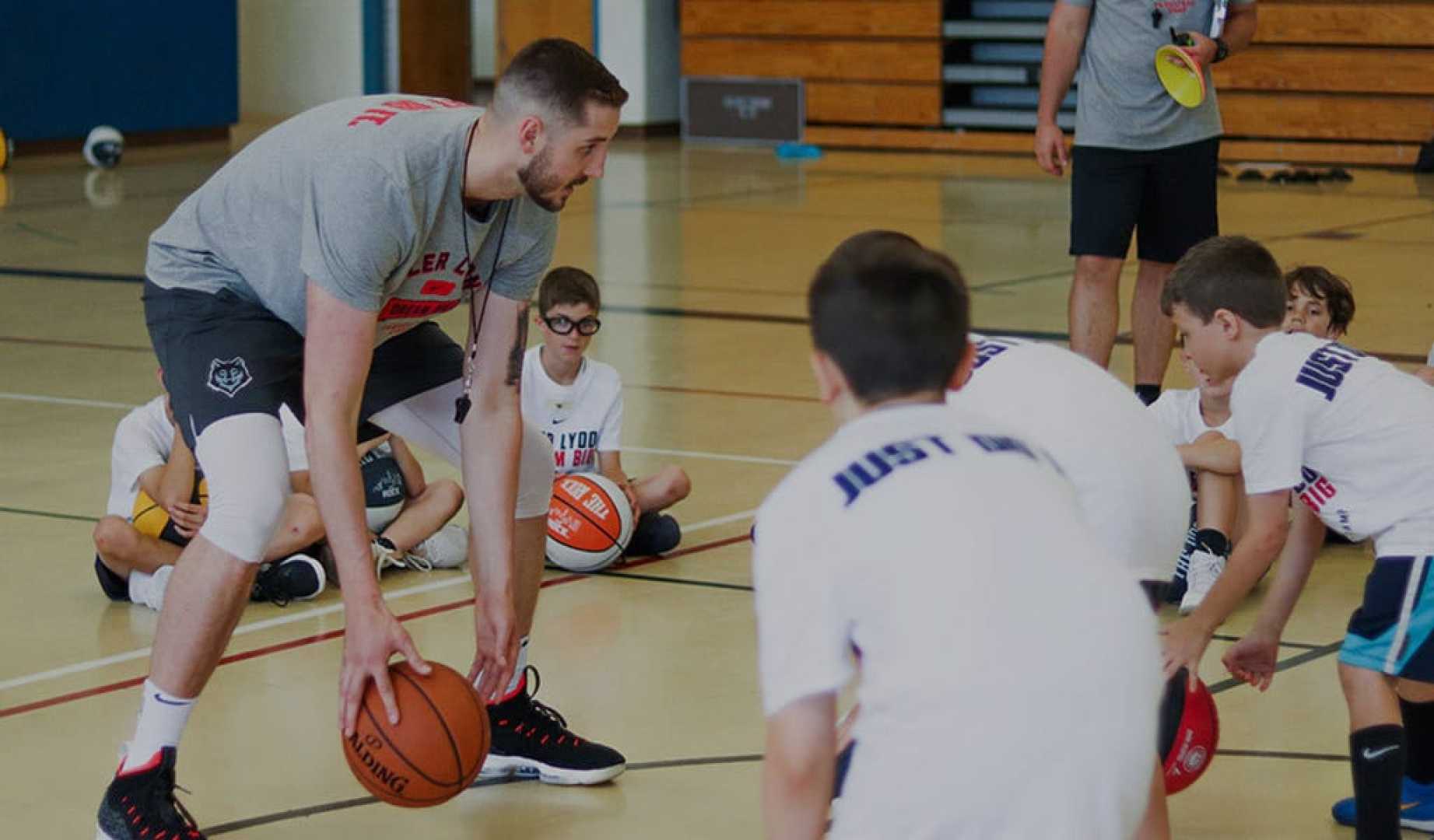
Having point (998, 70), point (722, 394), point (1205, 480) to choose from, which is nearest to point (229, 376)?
point (1205, 480)

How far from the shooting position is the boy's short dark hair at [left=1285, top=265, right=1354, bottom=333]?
5438 millimetres

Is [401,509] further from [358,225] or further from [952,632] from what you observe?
[952,632]

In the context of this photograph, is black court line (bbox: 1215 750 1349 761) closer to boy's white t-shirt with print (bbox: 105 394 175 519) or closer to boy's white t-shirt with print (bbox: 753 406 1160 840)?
boy's white t-shirt with print (bbox: 753 406 1160 840)

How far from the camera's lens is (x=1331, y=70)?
17.7m

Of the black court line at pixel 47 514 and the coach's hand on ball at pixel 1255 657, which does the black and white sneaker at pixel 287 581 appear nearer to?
the black court line at pixel 47 514

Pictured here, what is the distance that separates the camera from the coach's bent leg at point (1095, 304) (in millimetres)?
7086

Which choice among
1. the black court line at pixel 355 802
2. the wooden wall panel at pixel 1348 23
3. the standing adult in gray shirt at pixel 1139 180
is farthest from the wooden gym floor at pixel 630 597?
the wooden wall panel at pixel 1348 23

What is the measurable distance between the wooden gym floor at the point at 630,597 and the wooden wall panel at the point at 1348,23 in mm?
4275

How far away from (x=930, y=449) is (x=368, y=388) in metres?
2.03

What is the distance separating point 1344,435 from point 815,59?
1679cm

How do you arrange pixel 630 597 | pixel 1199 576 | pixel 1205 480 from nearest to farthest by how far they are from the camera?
pixel 1199 576, pixel 630 597, pixel 1205 480

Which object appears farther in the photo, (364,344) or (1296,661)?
(1296,661)

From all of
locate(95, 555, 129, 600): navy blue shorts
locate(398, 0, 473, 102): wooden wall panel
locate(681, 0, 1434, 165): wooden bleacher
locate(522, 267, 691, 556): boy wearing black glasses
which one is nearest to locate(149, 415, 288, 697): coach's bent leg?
locate(95, 555, 129, 600): navy blue shorts

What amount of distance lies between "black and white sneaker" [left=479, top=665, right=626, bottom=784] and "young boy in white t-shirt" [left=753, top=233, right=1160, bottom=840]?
1745mm
